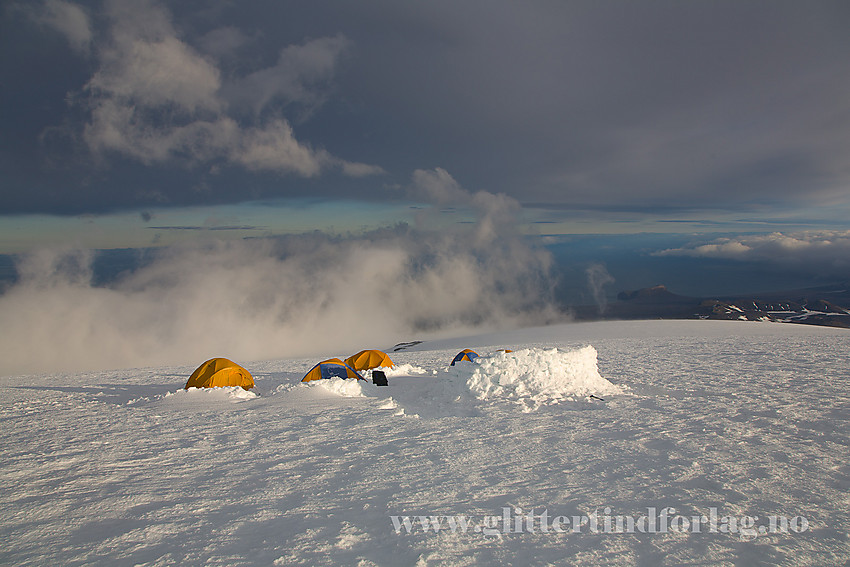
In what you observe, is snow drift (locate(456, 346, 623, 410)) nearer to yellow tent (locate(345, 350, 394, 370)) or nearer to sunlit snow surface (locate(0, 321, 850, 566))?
sunlit snow surface (locate(0, 321, 850, 566))

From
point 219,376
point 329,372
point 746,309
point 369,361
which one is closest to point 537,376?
point 329,372

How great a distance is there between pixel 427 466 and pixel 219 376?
9.17 meters

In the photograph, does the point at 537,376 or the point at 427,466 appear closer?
the point at 427,466

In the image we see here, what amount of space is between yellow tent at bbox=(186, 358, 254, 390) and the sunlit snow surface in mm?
646

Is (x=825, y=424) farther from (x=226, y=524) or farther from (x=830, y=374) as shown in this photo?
(x=226, y=524)

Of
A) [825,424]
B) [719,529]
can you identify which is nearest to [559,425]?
[719,529]

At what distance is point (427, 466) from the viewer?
6730 millimetres

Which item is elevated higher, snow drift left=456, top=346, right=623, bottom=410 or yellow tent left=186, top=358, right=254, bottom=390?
yellow tent left=186, top=358, right=254, bottom=390

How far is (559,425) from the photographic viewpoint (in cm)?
900

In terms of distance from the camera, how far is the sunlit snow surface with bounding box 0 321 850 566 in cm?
449

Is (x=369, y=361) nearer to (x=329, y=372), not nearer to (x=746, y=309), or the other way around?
(x=329, y=372)

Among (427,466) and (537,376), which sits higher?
(537,376)

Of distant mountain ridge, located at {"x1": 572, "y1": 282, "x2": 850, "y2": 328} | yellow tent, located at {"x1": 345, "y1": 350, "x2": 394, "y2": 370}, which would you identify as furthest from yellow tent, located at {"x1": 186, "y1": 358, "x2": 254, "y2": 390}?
distant mountain ridge, located at {"x1": 572, "y1": 282, "x2": 850, "y2": 328}

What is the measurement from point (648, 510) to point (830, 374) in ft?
43.8
